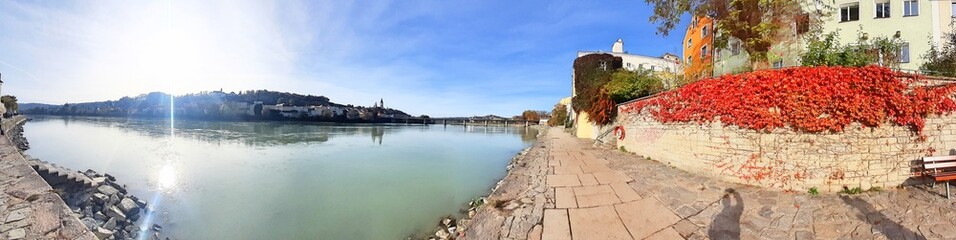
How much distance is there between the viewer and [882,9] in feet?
44.7

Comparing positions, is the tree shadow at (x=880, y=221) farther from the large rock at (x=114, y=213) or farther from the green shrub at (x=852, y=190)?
the large rock at (x=114, y=213)

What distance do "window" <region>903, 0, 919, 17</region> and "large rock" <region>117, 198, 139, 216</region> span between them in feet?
87.0

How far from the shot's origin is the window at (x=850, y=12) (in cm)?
1411

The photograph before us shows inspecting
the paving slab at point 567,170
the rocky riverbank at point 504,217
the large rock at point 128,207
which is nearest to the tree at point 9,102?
the large rock at point 128,207

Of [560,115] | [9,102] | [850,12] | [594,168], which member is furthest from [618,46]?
[9,102]

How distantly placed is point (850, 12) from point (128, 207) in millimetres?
25888

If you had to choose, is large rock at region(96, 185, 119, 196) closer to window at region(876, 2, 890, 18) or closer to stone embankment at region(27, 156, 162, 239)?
stone embankment at region(27, 156, 162, 239)

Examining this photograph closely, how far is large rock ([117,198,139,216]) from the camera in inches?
267

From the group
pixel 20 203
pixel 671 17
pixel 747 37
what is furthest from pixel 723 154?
pixel 20 203

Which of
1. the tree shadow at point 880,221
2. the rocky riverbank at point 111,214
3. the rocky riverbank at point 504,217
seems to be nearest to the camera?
the tree shadow at point 880,221

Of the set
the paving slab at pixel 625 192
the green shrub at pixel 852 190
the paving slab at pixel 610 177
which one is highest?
the green shrub at pixel 852 190

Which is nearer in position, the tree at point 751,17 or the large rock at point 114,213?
the large rock at point 114,213

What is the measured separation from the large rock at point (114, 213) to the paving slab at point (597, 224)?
334 inches

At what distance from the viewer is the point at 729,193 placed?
511 centimetres
